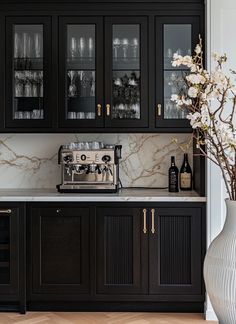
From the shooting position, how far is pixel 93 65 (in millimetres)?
4062

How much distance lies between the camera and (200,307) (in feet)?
12.9

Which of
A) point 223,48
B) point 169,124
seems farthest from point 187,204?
point 223,48

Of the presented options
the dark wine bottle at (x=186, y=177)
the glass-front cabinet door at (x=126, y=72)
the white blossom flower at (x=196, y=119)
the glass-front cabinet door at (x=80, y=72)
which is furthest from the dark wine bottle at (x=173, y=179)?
the white blossom flower at (x=196, y=119)

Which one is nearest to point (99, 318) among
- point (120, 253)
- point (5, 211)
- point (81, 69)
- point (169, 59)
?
point (120, 253)

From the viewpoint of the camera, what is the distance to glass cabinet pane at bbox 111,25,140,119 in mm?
4043

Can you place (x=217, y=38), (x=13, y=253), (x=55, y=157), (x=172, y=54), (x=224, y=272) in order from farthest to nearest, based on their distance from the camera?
(x=55, y=157) → (x=172, y=54) → (x=13, y=253) → (x=217, y=38) → (x=224, y=272)

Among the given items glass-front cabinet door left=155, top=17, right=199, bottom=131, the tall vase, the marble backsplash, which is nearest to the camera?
the tall vase

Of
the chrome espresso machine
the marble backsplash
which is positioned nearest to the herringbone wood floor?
the chrome espresso machine

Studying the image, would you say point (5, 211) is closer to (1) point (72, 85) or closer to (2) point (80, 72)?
(1) point (72, 85)

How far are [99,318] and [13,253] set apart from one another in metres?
0.79

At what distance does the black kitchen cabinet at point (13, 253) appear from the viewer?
3.87 metres

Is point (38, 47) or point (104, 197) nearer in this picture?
point (104, 197)

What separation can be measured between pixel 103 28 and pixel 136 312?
2176 millimetres

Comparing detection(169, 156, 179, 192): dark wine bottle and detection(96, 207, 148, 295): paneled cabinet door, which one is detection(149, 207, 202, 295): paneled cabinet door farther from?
detection(169, 156, 179, 192): dark wine bottle
